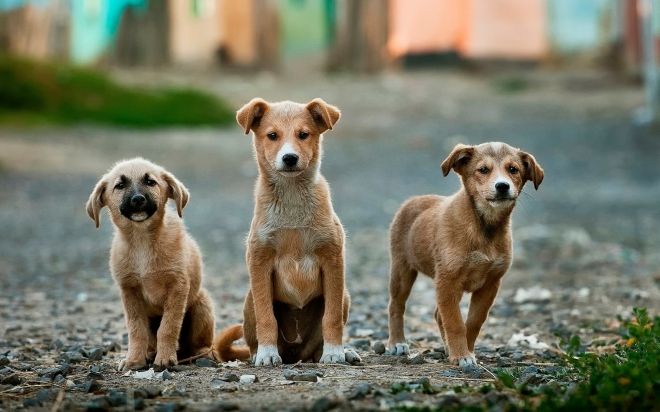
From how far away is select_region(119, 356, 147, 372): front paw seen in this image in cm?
645

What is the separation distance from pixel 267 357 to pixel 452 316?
106 centimetres

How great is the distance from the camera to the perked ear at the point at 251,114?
6559mm

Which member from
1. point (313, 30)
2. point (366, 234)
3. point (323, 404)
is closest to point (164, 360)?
point (323, 404)

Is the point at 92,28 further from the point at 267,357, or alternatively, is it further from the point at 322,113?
the point at 267,357

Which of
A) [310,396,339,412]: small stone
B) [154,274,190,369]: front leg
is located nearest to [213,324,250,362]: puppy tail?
[154,274,190,369]: front leg

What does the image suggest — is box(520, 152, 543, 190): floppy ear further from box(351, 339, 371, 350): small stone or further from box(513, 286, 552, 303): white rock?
box(513, 286, 552, 303): white rock

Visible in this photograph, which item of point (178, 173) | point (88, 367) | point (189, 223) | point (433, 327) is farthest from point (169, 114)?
point (88, 367)

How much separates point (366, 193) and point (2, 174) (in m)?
5.78

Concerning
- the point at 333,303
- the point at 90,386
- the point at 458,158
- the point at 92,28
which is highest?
the point at 92,28

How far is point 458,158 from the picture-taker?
6594mm

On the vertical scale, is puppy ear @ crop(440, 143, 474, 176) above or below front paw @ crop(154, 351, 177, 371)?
above

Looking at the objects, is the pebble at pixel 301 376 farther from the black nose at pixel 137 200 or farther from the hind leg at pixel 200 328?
the black nose at pixel 137 200

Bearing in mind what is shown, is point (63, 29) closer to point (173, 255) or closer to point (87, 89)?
point (87, 89)

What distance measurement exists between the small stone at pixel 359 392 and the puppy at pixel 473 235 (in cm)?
102
